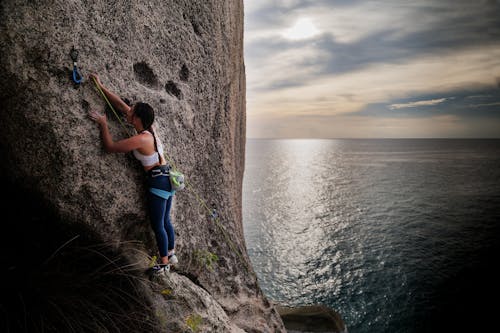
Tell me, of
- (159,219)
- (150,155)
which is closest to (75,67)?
(150,155)

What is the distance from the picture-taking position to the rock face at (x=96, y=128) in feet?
12.0

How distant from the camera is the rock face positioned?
3.65 metres

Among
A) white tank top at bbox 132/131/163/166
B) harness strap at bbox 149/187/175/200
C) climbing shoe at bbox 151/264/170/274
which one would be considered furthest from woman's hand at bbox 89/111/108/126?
climbing shoe at bbox 151/264/170/274

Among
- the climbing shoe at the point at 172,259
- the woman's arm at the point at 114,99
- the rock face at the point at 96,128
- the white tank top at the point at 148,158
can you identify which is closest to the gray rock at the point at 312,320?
the rock face at the point at 96,128

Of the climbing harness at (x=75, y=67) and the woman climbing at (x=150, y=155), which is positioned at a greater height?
the climbing harness at (x=75, y=67)

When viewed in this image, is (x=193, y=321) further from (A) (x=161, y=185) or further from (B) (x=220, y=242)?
(B) (x=220, y=242)

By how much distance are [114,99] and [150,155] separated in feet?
3.10

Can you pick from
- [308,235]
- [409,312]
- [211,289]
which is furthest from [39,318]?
[308,235]

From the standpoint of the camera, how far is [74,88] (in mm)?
3904

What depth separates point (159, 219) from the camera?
4621mm

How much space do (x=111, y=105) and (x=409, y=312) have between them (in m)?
26.4

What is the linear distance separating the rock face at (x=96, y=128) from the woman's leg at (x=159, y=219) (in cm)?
23

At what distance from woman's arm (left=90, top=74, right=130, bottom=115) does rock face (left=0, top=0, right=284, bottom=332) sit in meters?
0.13

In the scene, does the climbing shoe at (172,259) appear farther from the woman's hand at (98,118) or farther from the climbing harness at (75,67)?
the climbing harness at (75,67)
